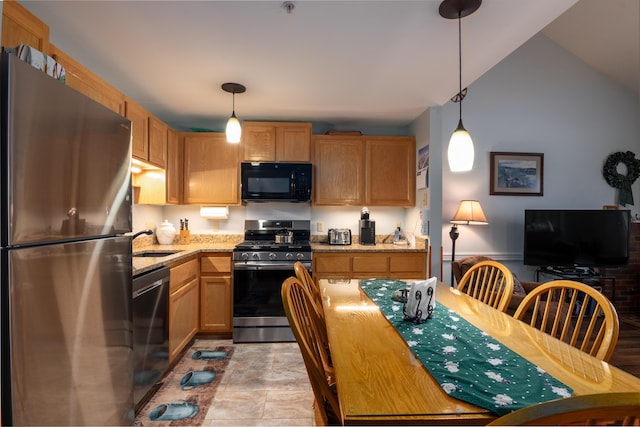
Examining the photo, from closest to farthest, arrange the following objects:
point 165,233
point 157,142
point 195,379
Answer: point 195,379 < point 157,142 < point 165,233

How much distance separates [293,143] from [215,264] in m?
1.50

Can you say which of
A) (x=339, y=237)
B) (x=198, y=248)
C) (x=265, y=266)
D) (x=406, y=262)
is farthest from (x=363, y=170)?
(x=198, y=248)

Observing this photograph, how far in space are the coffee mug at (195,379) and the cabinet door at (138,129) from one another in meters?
1.74

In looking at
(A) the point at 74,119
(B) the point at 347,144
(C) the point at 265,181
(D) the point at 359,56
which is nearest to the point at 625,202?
(B) the point at 347,144

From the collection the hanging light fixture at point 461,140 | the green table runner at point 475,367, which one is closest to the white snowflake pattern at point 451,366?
the green table runner at point 475,367

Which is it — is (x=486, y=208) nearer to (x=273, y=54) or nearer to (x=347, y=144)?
(x=347, y=144)

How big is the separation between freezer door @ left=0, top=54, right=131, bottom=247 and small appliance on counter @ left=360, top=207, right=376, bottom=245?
2616 mm

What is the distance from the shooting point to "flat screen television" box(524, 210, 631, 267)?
3639 millimetres

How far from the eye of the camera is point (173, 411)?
6.49 ft

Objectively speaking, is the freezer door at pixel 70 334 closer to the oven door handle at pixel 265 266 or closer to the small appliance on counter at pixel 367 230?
the oven door handle at pixel 265 266

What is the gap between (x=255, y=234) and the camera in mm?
3729

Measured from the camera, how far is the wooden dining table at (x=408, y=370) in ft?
2.48

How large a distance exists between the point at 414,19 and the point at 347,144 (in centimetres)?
187

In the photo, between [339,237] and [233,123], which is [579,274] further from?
[233,123]
